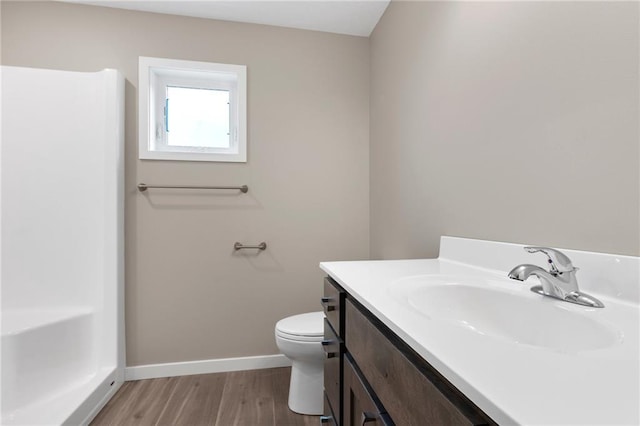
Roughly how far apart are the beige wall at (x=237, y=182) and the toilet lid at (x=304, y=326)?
1.46 ft

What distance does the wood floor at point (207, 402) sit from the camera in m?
1.57

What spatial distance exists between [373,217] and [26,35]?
7.82ft

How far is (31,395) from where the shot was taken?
1521 millimetres

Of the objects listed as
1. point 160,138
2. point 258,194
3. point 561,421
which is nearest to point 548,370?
point 561,421

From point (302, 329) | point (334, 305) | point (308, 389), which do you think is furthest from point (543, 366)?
point (308, 389)

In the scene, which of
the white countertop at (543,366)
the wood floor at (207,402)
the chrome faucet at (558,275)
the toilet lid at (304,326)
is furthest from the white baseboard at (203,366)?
the chrome faucet at (558,275)

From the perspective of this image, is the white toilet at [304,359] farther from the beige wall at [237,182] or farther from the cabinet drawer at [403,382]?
the cabinet drawer at [403,382]

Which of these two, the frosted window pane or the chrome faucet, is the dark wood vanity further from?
the frosted window pane

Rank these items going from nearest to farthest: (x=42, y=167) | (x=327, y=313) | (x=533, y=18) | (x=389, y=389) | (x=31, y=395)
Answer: (x=389, y=389), (x=533, y=18), (x=327, y=313), (x=31, y=395), (x=42, y=167)

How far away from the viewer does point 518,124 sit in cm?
99

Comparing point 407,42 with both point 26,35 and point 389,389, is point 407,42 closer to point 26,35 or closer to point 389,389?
point 389,389

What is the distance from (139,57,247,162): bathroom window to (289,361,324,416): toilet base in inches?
51.8

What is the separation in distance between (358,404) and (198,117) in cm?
201

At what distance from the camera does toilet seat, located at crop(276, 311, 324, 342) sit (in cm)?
153
